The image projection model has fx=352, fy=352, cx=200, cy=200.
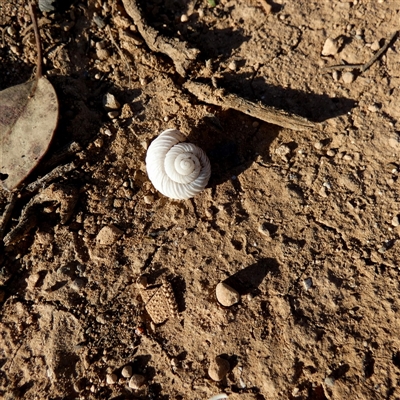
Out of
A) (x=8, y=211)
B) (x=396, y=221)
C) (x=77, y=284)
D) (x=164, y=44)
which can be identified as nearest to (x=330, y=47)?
(x=164, y=44)

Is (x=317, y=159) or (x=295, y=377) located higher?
(x=317, y=159)

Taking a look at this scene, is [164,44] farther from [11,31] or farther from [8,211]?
[8,211]

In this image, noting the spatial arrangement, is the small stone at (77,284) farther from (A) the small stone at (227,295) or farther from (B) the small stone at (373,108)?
(B) the small stone at (373,108)

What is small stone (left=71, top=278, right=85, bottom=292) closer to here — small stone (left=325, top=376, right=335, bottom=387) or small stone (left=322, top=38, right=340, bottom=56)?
small stone (left=325, top=376, right=335, bottom=387)

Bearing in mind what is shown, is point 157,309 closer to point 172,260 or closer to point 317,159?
point 172,260

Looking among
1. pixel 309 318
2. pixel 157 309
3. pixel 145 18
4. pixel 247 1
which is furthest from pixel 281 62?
pixel 157 309
